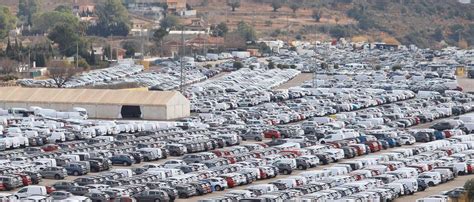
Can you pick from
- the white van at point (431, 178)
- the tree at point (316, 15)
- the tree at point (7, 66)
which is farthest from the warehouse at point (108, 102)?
the tree at point (316, 15)

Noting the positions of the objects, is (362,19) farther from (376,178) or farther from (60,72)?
(376,178)

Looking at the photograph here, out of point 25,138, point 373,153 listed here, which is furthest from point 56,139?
point 373,153

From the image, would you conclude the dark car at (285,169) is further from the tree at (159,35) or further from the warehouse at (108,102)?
the tree at (159,35)

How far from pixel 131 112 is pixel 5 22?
53174 mm

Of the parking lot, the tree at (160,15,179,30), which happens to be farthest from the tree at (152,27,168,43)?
the parking lot

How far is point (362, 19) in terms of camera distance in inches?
5787

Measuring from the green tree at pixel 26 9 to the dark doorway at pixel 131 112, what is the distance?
75.8 m

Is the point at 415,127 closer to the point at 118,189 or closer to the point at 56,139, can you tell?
the point at 56,139

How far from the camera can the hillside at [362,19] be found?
13975 centimetres

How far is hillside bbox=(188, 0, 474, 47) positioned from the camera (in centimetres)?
13975

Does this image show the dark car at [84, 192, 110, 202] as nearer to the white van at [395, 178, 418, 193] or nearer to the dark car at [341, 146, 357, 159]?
the white van at [395, 178, 418, 193]

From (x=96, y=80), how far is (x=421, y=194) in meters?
41.1

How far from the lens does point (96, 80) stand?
78.9 meters

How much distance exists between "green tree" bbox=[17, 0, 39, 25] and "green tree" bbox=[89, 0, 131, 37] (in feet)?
20.7
